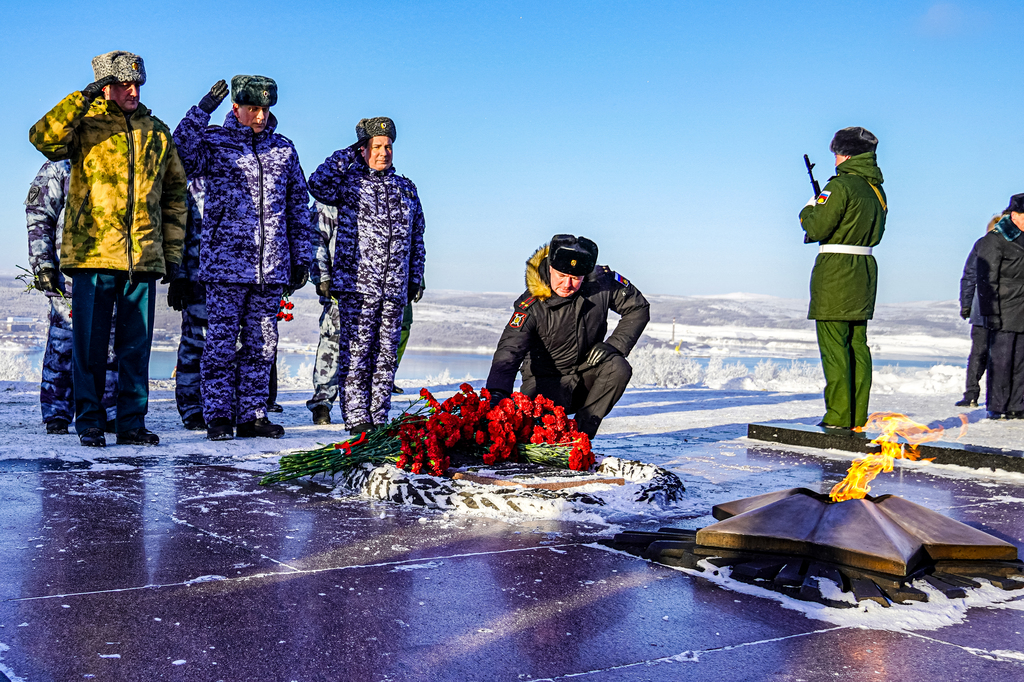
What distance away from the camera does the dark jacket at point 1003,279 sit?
9422 millimetres

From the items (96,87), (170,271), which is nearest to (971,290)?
(170,271)

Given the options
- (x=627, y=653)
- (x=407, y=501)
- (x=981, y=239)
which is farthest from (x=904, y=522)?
(x=981, y=239)

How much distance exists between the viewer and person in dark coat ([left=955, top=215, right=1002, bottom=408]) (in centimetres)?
1068

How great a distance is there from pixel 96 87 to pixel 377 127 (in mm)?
1775

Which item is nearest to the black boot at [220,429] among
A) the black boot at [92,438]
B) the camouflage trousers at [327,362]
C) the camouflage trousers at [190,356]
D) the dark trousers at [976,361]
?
the black boot at [92,438]

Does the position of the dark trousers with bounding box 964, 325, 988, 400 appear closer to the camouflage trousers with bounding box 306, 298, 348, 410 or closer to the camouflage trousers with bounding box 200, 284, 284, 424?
the camouflage trousers with bounding box 306, 298, 348, 410

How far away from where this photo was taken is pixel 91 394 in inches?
213

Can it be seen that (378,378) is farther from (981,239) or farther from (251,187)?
(981,239)

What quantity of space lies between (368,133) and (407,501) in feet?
10.6

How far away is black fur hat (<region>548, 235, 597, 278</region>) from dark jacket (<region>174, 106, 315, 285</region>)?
2030mm

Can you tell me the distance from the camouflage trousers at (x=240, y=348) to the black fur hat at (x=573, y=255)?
2.10 metres

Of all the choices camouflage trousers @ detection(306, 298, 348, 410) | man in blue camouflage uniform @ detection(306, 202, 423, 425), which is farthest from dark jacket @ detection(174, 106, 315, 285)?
camouflage trousers @ detection(306, 298, 348, 410)

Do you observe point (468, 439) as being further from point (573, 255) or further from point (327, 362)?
point (327, 362)

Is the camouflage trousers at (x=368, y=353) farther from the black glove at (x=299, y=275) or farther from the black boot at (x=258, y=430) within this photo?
the black boot at (x=258, y=430)
